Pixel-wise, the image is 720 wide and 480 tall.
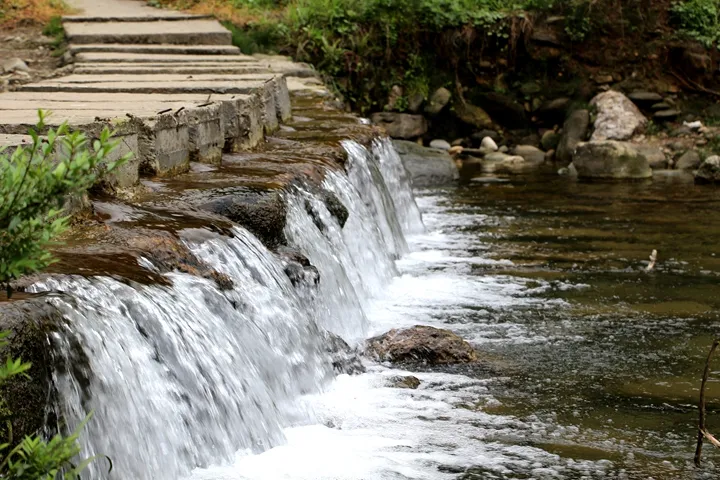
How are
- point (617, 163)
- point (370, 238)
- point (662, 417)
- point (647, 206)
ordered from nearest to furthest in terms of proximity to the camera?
point (662, 417) → point (370, 238) → point (647, 206) → point (617, 163)

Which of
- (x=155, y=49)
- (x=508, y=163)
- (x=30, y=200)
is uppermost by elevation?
(x=30, y=200)

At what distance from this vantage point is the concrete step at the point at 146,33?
12.0 meters

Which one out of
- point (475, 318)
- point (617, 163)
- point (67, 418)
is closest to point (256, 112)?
point (475, 318)

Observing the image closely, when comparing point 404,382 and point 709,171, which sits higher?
point 404,382

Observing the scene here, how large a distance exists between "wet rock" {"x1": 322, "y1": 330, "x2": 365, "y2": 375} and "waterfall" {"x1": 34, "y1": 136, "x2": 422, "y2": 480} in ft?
0.24

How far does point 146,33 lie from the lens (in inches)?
480

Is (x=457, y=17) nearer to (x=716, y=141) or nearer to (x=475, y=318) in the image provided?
(x=716, y=141)

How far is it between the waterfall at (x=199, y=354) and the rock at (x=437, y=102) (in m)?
9.91

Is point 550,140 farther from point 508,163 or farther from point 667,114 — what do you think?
point 667,114

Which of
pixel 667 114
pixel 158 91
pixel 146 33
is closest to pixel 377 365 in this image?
pixel 158 91

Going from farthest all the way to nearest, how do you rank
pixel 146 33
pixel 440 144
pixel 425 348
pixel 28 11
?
pixel 440 144, pixel 28 11, pixel 146 33, pixel 425 348

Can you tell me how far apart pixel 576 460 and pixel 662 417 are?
0.84 metres

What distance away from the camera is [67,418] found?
12.8 feet

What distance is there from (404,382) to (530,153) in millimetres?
11309
